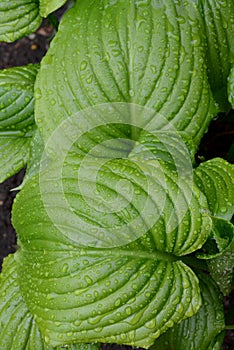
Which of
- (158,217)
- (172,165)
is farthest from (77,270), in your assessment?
(172,165)

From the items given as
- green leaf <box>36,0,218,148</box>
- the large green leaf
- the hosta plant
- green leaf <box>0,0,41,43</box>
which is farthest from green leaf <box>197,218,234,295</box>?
green leaf <box>0,0,41,43</box>

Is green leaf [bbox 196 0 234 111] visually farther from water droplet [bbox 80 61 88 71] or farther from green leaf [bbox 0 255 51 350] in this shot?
green leaf [bbox 0 255 51 350]

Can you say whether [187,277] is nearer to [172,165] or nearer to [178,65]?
[172,165]

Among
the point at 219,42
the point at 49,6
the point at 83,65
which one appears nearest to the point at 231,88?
the point at 219,42

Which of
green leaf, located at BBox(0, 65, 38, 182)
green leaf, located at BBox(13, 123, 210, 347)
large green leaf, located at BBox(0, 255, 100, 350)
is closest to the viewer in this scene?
green leaf, located at BBox(13, 123, 210, 347)

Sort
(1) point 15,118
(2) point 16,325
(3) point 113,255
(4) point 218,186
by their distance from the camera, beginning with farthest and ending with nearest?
(1) point 15,118
(2) point 16,325
(4) point 218,186
(3) point 113,255

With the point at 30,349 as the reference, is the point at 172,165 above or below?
above

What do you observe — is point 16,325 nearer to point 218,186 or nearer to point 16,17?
point 218,186
